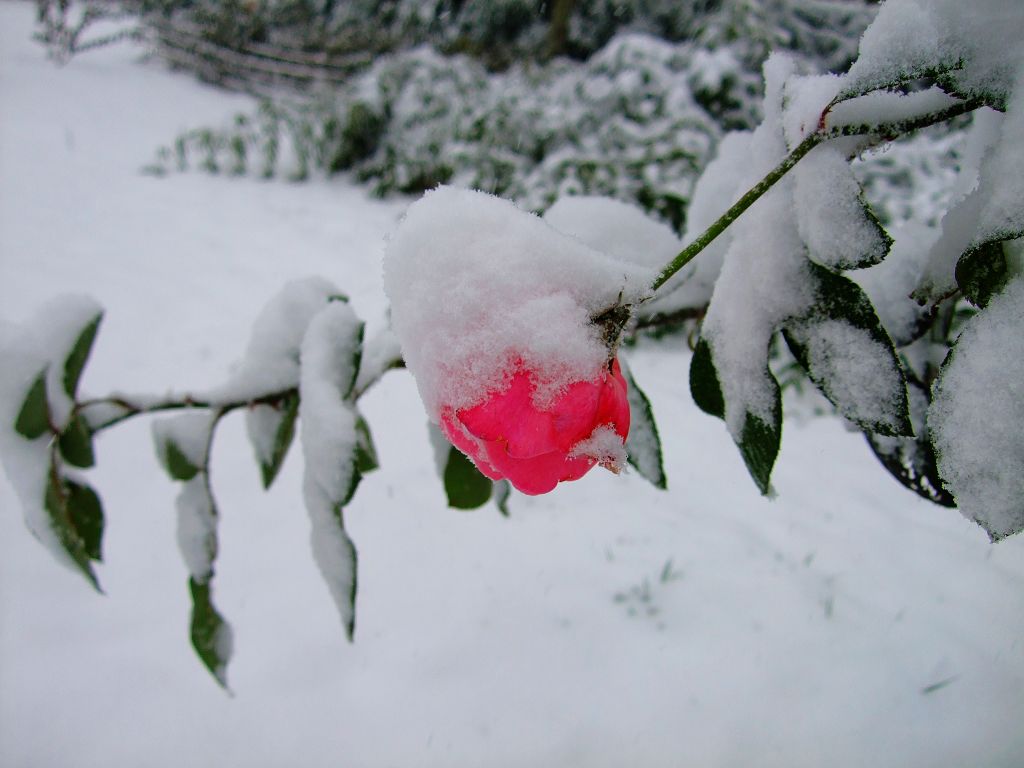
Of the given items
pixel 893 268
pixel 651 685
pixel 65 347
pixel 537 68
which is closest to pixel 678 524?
pixel 651 685

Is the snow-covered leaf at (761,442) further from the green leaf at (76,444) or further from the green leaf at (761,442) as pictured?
the green leaf at (76,444)

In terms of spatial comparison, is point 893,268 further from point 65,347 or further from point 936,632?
point 936,632

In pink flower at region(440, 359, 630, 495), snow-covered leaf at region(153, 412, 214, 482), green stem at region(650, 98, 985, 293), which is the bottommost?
snow-covered leaf at region(153, 412, 214, 482)

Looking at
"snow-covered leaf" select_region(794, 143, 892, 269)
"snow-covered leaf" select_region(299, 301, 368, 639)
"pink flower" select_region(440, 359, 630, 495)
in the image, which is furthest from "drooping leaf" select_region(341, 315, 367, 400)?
"snow-covered leaf" select_region(794, 143, 892, 269)

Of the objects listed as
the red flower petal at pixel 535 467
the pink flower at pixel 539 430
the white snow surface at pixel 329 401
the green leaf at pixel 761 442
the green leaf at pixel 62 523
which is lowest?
the green leaf at pixel 62 523

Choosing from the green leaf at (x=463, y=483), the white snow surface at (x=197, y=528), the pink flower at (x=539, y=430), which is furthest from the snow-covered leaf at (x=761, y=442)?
the white snow surface at (x=197, y=528)

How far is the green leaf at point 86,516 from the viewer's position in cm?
58

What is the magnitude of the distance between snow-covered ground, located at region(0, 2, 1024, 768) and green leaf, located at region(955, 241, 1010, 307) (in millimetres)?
768

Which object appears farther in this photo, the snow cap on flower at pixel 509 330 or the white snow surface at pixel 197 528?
the white snow surface at pixel 197 528

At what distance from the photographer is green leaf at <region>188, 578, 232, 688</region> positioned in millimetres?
594

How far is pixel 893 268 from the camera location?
1.37 ft

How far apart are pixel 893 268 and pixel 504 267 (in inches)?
12.0

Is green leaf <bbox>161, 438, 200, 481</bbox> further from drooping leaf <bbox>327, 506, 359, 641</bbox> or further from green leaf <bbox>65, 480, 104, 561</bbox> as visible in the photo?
drooping leaf <bbox>327, 506, 359, 641</bbox>

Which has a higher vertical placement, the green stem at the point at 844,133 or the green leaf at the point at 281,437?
the green stem at the point at 844,133
